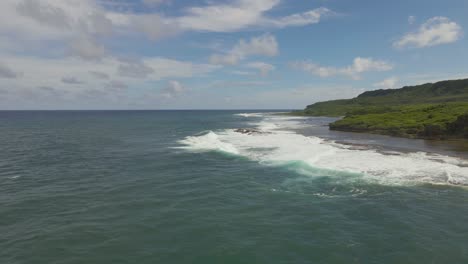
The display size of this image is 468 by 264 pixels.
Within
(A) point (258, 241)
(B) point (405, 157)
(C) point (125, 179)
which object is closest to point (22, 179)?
(C) point (125, 179)

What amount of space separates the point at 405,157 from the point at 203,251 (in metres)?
31.8

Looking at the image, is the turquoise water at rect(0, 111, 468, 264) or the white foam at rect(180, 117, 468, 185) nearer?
the turquoise water at rect(0, 111, 468, 264)

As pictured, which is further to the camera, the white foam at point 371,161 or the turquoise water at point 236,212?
the white foam at point 371,161

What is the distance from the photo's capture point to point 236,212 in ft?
65.6

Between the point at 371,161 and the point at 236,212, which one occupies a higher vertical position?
the point at 371,161

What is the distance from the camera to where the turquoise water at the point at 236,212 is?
14875 millimetres

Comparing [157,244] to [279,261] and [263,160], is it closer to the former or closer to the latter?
[279,261]

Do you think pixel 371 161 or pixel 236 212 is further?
pixel 371 161

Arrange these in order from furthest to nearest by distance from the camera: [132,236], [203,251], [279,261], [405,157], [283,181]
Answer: [405,157]
[283,181]
[132,236]
[203,251]
[279,261]

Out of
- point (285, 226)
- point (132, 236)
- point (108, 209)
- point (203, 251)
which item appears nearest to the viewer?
point (203, 251)

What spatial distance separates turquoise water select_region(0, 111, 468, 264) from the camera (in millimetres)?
14875

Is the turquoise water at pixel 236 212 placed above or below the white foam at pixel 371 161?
below

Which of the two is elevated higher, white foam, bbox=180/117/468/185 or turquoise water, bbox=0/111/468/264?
white foam, bbox=180/117/468/185

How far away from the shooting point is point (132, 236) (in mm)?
16547
